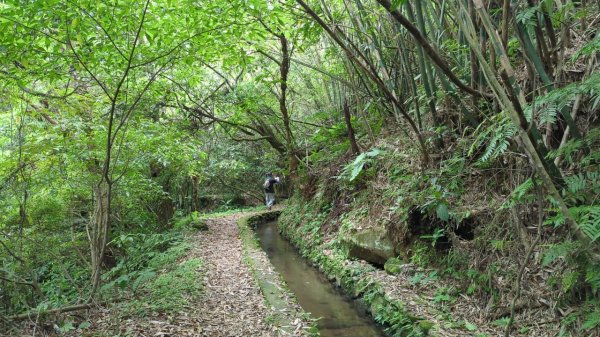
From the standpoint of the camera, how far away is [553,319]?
11.5 ft

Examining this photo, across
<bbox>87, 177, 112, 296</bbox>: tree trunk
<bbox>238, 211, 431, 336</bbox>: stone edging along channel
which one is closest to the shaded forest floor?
<bbox>238, 211, 431, 336</bbox>: stone edging along channel

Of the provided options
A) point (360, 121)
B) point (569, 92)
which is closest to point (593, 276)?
point (569, 92)

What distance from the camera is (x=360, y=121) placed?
938cm

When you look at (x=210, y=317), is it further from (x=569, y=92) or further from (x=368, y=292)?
(x=569, y=92)

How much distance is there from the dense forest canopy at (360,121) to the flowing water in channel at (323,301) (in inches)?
64.1

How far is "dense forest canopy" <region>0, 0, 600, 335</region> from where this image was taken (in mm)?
3270

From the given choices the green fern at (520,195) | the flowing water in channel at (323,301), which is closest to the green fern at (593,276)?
the green fern at (520,195)

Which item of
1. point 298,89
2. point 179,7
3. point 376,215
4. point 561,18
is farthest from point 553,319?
point 298,89

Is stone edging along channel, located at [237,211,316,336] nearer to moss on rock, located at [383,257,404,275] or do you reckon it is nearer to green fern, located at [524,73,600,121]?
moss on rock, located at [383,257,404,275]

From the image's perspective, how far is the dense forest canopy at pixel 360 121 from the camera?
3270 millimetres

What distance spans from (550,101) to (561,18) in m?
0.88

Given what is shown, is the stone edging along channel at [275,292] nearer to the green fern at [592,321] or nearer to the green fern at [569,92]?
the green fern at [592,321]

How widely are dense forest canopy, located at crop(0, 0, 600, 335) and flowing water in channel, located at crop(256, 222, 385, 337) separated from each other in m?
1.63

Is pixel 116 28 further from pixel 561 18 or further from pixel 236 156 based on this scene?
pixel 236 156
